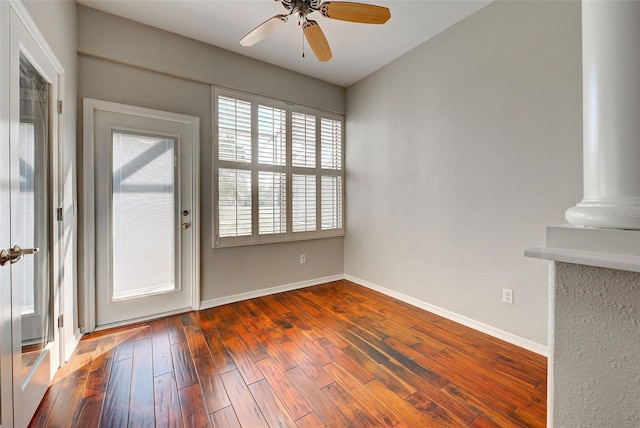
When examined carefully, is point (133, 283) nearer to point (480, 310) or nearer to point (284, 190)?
point (284, 190)

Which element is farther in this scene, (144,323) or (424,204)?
(424,204)

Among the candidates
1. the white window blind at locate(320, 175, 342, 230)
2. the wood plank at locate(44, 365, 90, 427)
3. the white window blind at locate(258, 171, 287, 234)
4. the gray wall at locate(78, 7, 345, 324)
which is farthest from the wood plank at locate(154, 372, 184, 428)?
the white window blind at locate(320, 175, 342, 230)

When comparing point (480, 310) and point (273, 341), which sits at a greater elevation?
point (480, 310)

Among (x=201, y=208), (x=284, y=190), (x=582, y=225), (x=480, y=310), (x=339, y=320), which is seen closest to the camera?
(x=582, y=225)

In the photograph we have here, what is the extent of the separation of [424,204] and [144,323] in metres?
3.02

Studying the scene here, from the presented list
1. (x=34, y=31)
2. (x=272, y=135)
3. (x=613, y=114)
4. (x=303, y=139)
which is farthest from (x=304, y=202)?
(x=613, y=114)

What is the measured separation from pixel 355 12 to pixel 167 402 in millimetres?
2621

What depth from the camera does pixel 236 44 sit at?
9.79 feet

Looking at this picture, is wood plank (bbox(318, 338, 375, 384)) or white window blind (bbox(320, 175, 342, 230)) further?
white window blind (bbox(320, 175, 342, 230))

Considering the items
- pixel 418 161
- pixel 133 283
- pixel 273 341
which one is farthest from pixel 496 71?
pixel 133 283

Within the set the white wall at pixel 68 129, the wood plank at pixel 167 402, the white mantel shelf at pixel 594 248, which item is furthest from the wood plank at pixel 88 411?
the white mantel shelf at pixel 594 248

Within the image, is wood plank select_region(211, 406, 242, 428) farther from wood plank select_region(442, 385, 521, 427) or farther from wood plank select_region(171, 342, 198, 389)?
wood plank select_region(442, 385, 521, 427)

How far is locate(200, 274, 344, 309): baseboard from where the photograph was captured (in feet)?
9.97

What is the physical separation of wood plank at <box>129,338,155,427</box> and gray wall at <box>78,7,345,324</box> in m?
0.91
